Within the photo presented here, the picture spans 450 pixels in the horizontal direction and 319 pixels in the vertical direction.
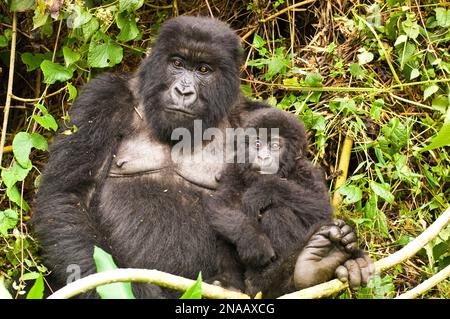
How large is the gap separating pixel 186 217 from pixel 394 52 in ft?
6.91

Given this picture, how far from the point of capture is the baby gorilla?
3441 millimetres

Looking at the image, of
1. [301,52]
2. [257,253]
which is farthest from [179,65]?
[301,52]

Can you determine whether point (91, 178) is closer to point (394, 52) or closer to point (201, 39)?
point (201, 39)

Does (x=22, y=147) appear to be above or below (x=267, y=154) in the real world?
below

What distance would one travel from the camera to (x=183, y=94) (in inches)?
154

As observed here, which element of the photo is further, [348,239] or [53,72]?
[53,72]

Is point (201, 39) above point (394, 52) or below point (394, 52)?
above

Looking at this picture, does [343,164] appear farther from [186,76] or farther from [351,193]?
[186,76]

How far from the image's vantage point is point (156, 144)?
418 cm

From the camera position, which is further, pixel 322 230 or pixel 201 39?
pixel 201 39

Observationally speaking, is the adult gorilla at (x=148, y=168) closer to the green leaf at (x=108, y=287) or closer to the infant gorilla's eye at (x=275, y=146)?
the infant gorilla's eye at (x=275, y=146)

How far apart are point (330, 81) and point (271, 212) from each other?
1684mm

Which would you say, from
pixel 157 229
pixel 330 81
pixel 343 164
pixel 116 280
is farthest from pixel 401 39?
pixel 116 280

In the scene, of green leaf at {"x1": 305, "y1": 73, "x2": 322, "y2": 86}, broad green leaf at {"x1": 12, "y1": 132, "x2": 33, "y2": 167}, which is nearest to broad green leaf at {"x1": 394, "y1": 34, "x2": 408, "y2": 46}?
green leaf at {"x1": 305, "y1": 73, "x2": 322, "y2": 86}
